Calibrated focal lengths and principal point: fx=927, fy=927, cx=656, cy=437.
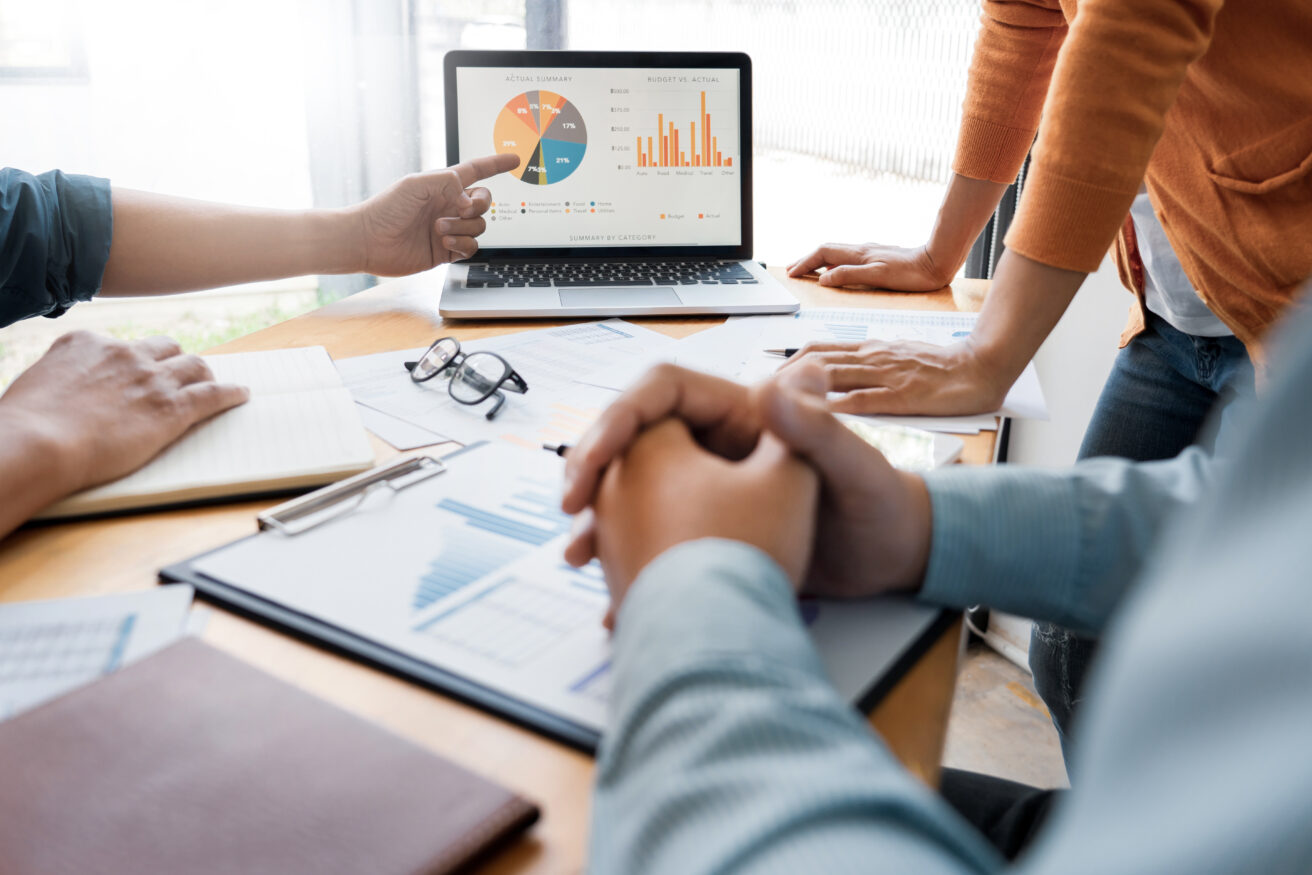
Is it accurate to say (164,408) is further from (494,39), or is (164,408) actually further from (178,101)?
(494,39)

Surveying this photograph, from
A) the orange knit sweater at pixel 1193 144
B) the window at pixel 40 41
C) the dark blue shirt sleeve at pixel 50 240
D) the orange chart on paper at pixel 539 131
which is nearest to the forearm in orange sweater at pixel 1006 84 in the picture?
the orange knit sweater at pixel 1193 144

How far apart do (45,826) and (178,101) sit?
1.98 metres

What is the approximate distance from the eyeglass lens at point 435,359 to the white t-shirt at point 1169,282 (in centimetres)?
74

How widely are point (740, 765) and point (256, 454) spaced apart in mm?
523

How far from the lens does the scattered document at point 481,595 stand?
0.47 metres

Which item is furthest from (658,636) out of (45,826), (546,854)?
(45,826)

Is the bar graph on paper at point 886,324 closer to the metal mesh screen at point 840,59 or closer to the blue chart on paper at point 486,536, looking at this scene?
the blue chart on paper at point 486,536

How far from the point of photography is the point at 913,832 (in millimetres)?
298

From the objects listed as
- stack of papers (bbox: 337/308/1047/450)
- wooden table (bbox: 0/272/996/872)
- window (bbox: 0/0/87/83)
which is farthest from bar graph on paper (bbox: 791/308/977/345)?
window (bbox: 0/0/87/83)

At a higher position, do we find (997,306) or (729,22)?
(729,22)

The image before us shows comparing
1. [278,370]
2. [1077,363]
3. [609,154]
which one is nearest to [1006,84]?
[609,154]

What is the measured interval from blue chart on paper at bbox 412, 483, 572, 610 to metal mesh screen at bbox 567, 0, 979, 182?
60.5 inches

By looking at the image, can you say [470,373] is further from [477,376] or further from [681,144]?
[681,144]

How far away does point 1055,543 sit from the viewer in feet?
1.76
